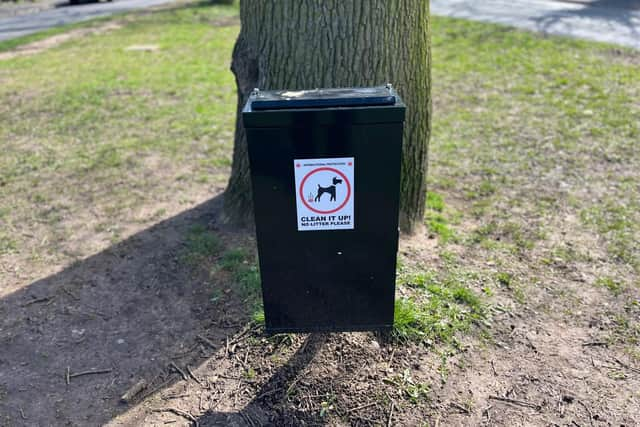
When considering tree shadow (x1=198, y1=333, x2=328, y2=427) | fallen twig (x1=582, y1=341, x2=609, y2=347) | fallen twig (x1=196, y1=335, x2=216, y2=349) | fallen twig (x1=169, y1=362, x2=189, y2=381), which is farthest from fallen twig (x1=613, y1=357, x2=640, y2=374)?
fallen twig (x1=169, y1=362, x2=189, y2=381)

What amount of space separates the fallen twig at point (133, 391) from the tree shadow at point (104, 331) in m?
0.02

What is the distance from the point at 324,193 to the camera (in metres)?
2.28

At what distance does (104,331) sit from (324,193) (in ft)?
5.96

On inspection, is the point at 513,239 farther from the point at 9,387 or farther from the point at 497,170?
the point at 9,387

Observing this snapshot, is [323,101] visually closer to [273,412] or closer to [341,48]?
[341,48]

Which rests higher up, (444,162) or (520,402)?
(444,162)

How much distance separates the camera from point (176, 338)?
3.12 meters

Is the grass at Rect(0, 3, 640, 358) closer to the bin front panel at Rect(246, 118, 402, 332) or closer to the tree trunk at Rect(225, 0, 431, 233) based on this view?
the bin front panel at Rect(246, 118, 402, 332)

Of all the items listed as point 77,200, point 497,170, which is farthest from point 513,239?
point 77,200

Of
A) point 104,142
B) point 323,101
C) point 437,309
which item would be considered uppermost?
point 323,101

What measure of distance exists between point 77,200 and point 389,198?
351 cm

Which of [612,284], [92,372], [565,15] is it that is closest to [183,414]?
[92,372]

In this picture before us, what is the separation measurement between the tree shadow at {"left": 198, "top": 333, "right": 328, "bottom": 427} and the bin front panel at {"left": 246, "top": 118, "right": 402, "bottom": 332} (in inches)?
13.4

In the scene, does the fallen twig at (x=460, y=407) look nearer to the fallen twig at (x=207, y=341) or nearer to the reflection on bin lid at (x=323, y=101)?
the fallen twig at (x=207, y=341)
